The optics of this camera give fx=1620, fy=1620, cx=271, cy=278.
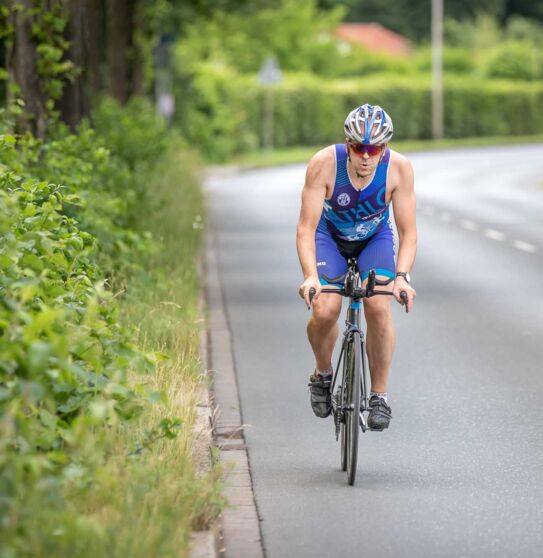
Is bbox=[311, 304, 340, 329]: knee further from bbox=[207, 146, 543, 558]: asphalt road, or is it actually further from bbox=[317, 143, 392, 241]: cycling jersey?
bbox=[207, 146, 543, 558]: asphalt road

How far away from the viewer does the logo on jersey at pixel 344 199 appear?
7.66 m

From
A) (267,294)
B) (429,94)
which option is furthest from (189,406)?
(429,94)

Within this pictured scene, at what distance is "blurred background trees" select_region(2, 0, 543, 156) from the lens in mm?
15891

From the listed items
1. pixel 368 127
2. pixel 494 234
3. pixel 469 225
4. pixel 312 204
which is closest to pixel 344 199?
pixel 312 204

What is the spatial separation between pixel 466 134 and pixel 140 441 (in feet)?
215

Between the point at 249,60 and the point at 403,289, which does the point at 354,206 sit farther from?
the point at 249,60

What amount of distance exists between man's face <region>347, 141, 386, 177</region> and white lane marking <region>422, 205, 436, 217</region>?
19.9m

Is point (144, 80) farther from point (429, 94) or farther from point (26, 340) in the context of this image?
point (429, 94)

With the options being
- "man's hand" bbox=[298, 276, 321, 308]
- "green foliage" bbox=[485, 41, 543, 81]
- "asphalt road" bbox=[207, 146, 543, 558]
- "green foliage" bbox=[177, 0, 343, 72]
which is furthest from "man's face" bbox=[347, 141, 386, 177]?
"green foliage" bbox=[485, 41, 543, 81]

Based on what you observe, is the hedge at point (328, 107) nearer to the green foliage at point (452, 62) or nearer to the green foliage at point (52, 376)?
the green foliage at point (452, 62)

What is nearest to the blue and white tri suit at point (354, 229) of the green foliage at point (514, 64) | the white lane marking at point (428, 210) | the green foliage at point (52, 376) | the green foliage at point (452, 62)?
the green foliage at point (52, 376)

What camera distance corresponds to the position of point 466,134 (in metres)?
70.8

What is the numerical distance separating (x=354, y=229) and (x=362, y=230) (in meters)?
0.04

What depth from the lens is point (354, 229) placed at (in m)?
7.79
